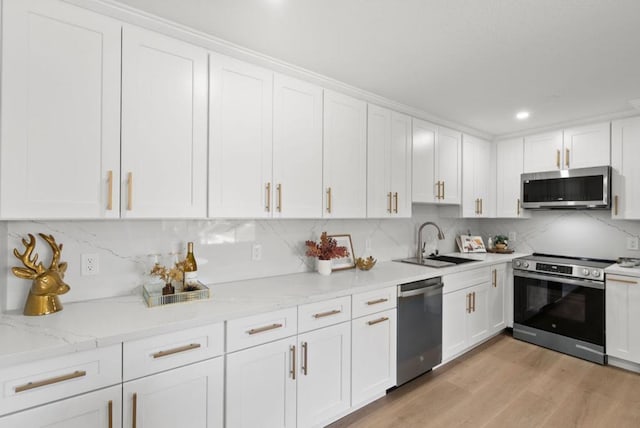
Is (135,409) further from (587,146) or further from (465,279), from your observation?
(587,146)

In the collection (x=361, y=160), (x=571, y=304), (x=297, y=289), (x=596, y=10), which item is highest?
(x=596, y=10)

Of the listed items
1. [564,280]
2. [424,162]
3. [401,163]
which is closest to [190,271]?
[401,163]

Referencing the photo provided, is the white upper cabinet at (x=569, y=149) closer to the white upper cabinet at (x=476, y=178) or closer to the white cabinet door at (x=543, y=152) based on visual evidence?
the white cabinet door at (x=543, y=152)

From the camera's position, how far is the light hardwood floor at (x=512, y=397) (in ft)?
7.23

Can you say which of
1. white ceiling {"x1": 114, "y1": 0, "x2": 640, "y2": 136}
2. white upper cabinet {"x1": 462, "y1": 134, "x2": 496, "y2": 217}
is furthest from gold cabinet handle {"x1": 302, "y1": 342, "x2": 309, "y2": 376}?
white upper cabinet {"x1": 462, "y1": 134, "x2": 496, "y2": 217}

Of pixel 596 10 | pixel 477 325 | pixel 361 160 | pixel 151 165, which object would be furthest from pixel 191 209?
pixel 477 325

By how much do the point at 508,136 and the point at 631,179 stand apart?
1.25 m

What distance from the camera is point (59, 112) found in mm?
1462

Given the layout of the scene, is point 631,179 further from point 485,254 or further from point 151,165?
point 151,165

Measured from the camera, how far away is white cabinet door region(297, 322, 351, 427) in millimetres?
1938

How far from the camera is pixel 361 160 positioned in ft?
8.70

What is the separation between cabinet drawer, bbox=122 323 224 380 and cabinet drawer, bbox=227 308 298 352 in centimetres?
6

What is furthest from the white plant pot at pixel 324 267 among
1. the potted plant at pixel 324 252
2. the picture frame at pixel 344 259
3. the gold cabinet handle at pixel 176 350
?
the gold cabinet handle at pixel 176 350

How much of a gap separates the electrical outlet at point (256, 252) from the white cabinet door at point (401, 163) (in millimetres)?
1226
